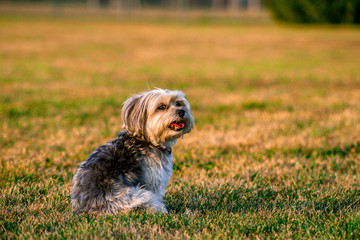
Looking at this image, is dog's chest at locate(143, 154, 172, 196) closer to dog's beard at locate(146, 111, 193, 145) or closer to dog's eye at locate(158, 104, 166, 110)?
dog's beard at locate(146, 111, 193, 145)

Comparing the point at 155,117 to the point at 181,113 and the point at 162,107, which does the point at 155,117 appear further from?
the point at 181,113

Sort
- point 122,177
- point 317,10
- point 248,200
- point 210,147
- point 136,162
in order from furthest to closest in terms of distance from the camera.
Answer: point 317,10 → point 210,147 → point 248,200 → point 136,162 → point 122,177

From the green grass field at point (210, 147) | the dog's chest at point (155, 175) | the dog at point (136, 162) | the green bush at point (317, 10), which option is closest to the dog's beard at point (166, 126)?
the dog at point (136, 162)

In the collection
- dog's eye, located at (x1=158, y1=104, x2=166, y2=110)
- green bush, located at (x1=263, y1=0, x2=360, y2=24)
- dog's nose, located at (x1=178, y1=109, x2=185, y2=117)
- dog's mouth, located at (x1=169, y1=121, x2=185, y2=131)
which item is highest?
green bush, located at (x1=263, y1=0, x2=360, y2=24)

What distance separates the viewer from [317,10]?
50281 mm

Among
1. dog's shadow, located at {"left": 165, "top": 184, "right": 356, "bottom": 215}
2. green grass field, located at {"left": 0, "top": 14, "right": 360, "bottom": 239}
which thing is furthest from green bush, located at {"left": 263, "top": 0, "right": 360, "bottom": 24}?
dog's shadow, located at {"left": 165, "top": 184, "right": 356, "bottom": 215}

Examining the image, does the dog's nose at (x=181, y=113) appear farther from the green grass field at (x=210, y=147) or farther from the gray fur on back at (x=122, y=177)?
the green grass field at (x=210, y=147)

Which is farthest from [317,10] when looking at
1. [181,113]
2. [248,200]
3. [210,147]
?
[181,113]

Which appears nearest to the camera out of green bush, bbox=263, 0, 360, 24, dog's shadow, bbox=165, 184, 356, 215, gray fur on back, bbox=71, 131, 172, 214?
gray fur on back, bbox=71, 131, 172, 214

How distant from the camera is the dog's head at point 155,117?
14.7ft

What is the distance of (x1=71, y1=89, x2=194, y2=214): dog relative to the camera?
4164mm

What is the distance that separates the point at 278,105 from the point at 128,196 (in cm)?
825

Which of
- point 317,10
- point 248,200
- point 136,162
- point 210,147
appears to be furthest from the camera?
point 317,10

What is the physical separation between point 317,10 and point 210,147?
47751mm
